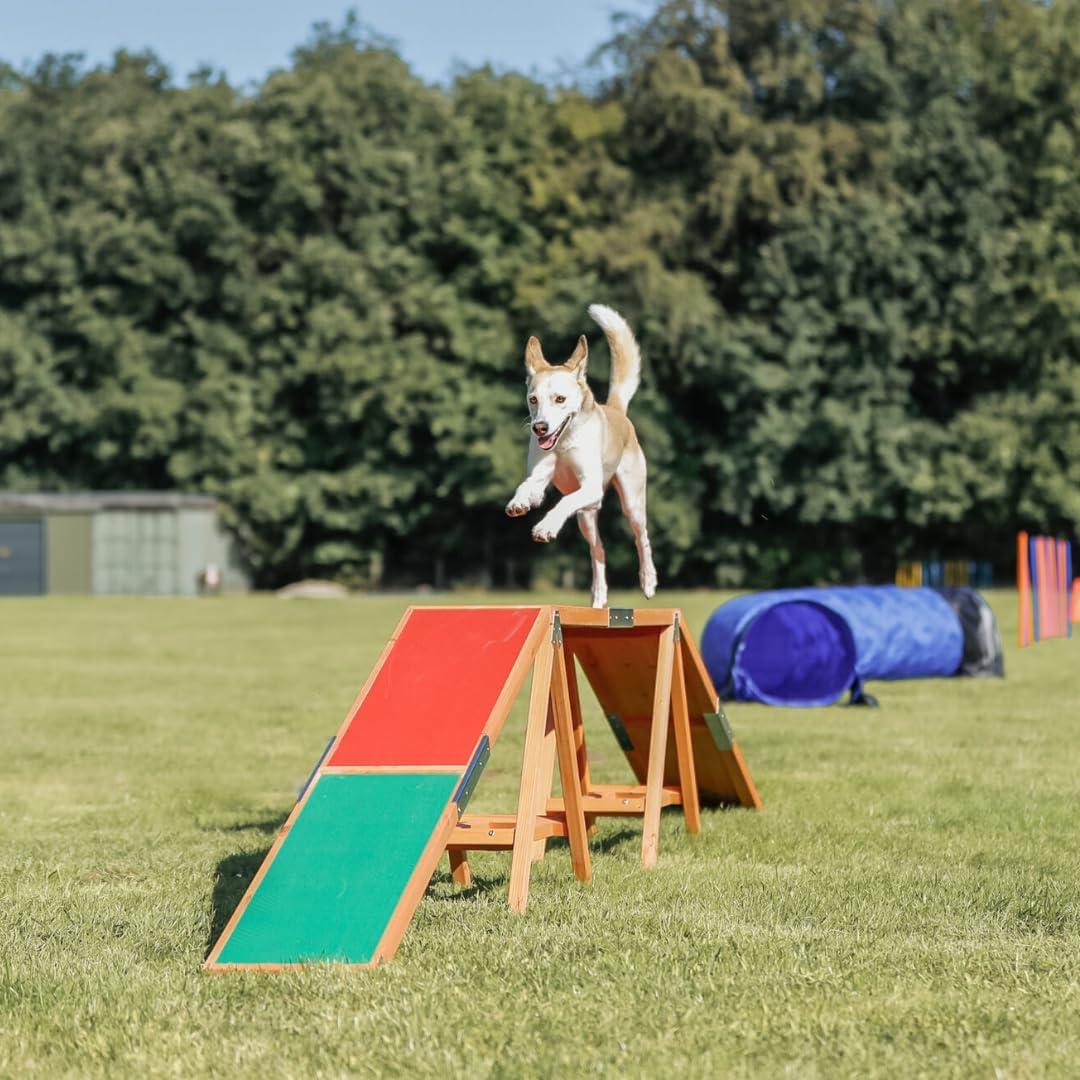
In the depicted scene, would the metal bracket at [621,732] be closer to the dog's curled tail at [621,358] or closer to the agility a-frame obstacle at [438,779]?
the agility a-frame obstacle at [438,779]

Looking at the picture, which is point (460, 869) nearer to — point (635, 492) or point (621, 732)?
point (635, 492)

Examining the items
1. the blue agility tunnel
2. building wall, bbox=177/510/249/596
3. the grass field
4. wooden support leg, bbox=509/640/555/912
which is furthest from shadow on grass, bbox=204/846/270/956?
building wall, bbox=177/510/249/596

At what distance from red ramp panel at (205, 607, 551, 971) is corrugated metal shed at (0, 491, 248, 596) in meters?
42.7

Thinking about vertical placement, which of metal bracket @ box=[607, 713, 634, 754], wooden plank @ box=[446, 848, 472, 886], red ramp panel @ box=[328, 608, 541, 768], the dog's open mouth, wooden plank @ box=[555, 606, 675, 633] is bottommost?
A: wooden plank @ box=[446, 848, 472, 886]

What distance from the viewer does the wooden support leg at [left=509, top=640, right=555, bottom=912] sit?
270 inches

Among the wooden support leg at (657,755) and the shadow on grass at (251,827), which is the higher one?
the wooden support leg at (657,755)

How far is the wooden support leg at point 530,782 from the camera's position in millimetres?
6848

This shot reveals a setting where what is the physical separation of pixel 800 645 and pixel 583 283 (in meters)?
27.7

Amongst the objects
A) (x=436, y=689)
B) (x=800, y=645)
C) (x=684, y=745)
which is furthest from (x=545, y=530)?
(x=800, y=645)

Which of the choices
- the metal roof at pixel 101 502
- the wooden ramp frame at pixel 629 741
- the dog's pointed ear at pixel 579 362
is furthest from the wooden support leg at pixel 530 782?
the metal roof at pixel 101 502

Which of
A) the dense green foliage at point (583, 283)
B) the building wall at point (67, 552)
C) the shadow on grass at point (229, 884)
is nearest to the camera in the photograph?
the shadow on grass at point (229, 884)

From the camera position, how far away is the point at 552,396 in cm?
725

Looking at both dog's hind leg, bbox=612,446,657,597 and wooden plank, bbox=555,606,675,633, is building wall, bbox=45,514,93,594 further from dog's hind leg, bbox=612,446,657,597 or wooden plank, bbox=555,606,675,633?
wooden plank, bbox=555,606,675,633

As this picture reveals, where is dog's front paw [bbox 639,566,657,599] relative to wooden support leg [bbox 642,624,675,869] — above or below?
above
